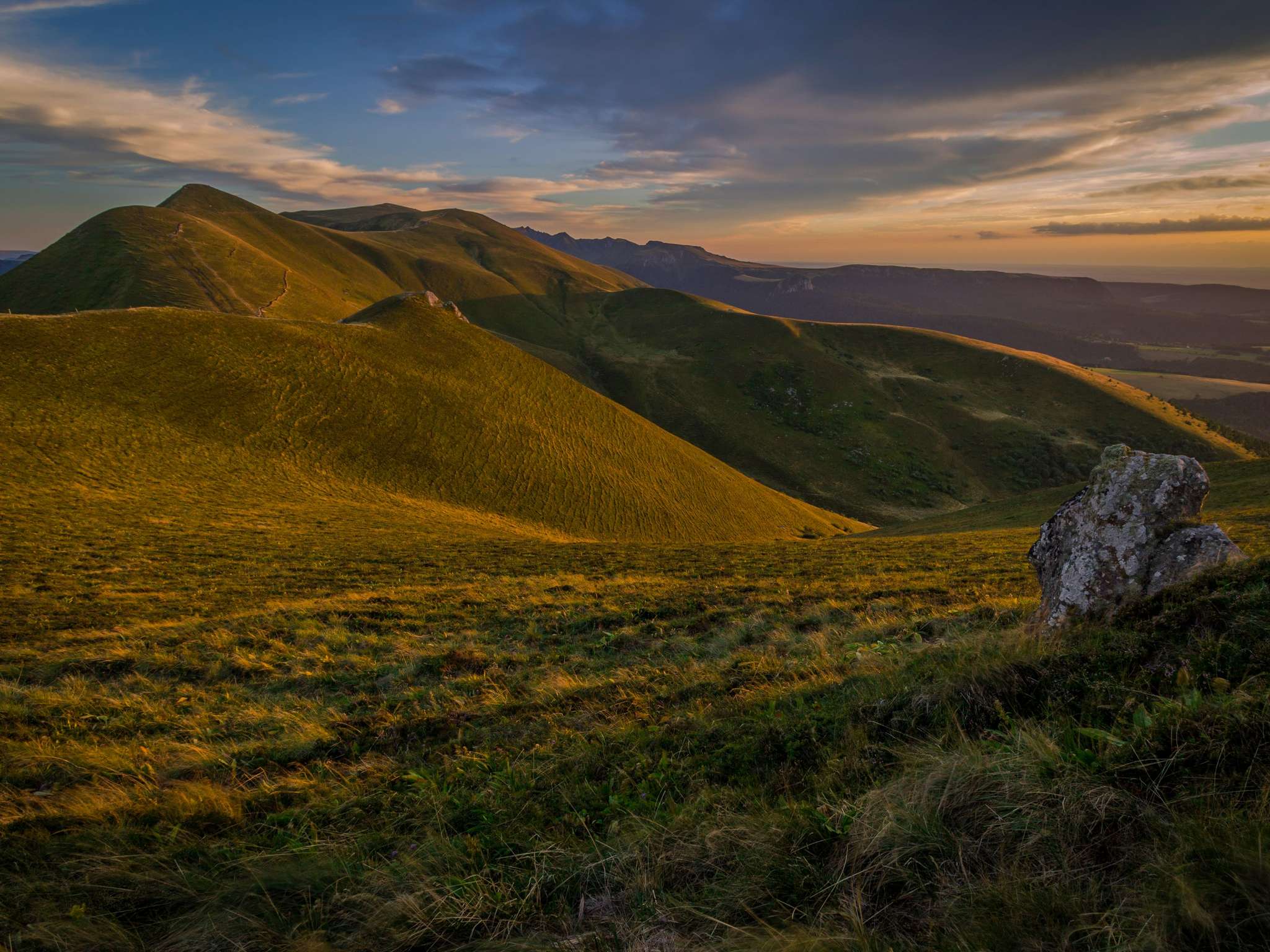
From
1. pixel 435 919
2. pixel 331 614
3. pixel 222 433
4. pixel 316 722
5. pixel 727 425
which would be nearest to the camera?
pixel 435 919

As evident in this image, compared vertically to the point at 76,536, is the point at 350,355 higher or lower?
higher

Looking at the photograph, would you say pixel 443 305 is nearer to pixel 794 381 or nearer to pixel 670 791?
pixel 670 791

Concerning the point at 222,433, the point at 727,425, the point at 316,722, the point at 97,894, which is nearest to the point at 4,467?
the point at 222,433

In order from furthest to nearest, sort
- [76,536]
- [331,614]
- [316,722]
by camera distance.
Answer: [76,536]
[331,614]
[316,722]

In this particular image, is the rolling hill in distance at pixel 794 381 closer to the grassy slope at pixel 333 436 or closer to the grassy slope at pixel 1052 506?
the grassy slope at pixel 1052 506

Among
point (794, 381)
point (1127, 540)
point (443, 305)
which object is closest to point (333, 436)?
point (443, 305)

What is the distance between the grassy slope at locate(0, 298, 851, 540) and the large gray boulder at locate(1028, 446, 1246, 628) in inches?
1149

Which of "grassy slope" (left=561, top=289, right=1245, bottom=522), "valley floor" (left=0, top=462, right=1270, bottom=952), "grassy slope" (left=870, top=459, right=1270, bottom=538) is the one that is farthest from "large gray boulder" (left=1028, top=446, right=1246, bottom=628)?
"grassy slope" (left=561, top=289, right=1245, bottom=522)

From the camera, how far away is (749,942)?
10.1ft

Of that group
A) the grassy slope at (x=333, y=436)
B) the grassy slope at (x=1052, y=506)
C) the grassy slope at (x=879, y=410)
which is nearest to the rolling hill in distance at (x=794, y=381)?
the grassy slope at (x=879, y=410)

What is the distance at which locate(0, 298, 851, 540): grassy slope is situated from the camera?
1234 inches

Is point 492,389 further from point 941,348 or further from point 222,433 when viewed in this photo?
point 941,348

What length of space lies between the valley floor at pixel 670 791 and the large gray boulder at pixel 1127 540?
3.81 ft

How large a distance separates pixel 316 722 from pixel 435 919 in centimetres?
510
